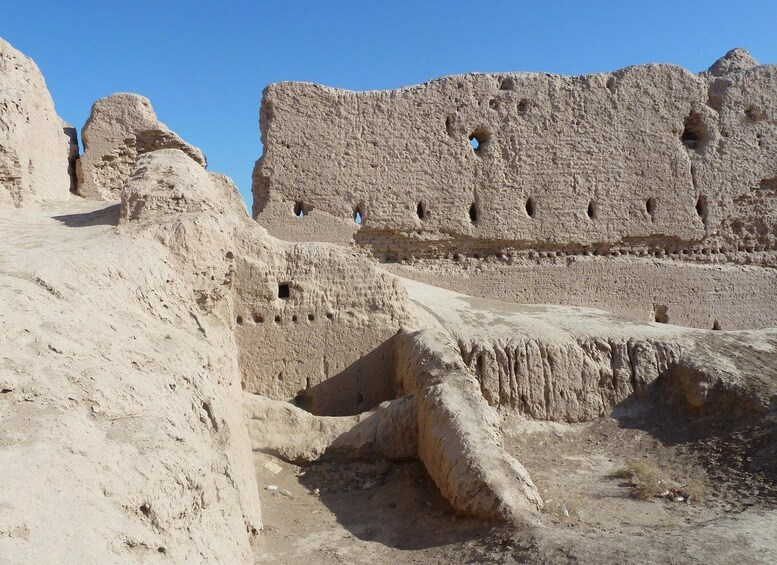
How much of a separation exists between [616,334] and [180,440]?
7.44 meters

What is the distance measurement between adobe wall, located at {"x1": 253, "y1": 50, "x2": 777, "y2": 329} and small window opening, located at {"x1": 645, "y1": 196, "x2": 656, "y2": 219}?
2 cm

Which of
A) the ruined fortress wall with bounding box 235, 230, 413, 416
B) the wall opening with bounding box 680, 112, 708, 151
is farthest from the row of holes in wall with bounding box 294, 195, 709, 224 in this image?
the ruined fortress wall with bounding box 235, 230, 413, 416

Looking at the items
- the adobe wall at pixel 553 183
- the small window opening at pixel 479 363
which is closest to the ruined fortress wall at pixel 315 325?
the small window opening at pixel 479 363

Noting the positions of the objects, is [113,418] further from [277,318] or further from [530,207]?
[530,207]

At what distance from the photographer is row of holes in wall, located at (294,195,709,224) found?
1253 centimetres

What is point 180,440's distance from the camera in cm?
387

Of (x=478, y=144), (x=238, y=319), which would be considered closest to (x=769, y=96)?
(x=478, y=144)

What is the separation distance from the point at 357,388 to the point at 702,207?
9.48m

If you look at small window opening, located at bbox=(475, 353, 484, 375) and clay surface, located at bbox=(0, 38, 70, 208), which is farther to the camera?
small window opening, located at bbox=(475, 353, 484, 375)

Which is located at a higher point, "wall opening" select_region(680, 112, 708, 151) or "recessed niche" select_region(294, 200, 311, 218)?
"wall opening" select_region(680, 112, 708, 151)

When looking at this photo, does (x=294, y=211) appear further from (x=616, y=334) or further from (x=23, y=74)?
(x=616, y=334)

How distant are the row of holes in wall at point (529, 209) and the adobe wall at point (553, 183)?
0.10 feet

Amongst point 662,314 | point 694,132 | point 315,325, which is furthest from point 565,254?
point 315,325

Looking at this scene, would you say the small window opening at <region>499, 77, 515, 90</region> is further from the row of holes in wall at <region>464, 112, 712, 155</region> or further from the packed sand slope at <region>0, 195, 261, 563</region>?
the packed sand slope at <region>0, 195, 261, 563</region>
